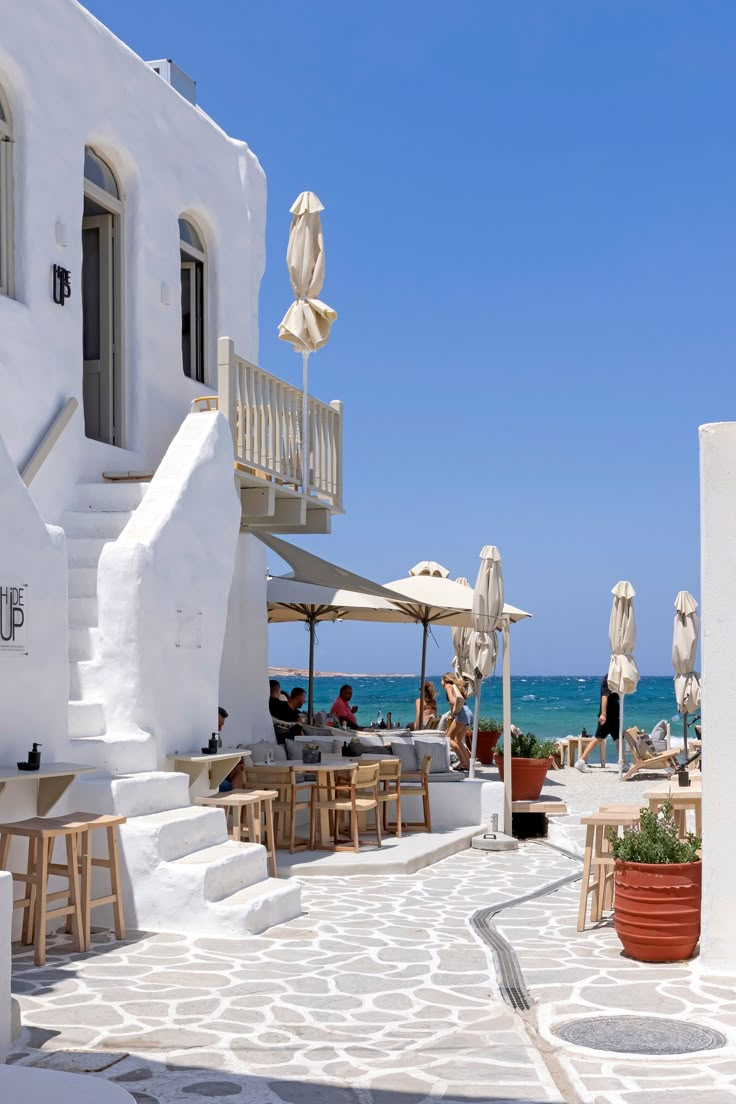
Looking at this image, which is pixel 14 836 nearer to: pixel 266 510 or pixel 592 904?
pixel 592 904

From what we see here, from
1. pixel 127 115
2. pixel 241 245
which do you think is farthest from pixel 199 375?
pixel 127 115

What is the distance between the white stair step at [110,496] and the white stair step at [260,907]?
145 inches

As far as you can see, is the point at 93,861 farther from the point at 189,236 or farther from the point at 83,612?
the point at 189,236

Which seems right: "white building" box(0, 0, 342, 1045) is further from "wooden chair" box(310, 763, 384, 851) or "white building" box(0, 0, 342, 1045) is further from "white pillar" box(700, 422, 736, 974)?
"white pillar" box(700, 422, 736, 974)

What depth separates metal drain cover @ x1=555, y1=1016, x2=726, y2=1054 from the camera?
222 inches

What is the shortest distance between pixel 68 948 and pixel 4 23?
734 centimetres

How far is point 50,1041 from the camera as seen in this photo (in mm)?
5656

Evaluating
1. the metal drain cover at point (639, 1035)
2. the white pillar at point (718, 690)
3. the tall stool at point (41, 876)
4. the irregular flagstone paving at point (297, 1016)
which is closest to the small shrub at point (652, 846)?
the white pillar at point (718, 690)

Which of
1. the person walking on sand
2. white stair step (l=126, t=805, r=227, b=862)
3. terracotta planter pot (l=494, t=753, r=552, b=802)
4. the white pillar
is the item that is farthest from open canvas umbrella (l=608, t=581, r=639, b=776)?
the white pillar

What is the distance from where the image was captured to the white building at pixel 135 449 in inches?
319

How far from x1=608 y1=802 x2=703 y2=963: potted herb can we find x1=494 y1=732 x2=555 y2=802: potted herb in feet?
19.7

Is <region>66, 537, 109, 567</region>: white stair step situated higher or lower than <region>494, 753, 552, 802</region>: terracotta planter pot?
higher

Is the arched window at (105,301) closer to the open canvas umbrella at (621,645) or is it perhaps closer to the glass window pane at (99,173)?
the glass window pane at (99,173)

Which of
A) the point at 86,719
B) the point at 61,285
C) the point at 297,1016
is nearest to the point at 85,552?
the point at 86,719
